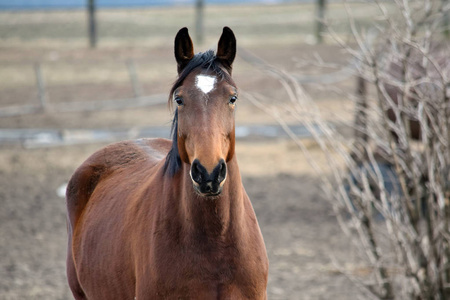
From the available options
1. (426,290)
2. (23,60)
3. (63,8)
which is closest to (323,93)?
(23,60)

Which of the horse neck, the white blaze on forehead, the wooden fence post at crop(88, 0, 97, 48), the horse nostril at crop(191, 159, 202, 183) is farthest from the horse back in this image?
the wooden fence post at crop(88, 0, 97, 48)

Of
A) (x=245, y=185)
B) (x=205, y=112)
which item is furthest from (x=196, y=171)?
(x=245, y=185)

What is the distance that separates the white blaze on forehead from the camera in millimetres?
2668

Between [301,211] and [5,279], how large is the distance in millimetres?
3726

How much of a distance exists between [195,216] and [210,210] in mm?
73

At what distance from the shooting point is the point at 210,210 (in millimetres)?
2781

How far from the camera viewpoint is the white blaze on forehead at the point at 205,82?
8.75ft

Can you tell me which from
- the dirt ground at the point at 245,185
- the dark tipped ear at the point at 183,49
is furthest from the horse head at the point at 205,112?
the dirt ground at the point at 245,185

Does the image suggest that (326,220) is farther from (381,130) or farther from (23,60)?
(23,60)

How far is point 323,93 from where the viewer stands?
14.1m

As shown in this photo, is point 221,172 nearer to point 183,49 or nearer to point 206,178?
point 206,178

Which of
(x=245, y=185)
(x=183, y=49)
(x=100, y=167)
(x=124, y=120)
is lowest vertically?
(x=245, y=185)

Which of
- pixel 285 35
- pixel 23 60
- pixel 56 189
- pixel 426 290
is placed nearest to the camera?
pixel 426 290

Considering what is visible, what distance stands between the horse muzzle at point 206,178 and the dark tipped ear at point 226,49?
64 cm
